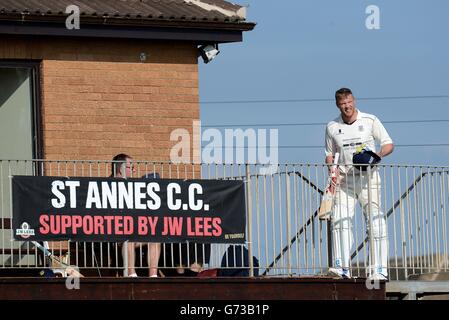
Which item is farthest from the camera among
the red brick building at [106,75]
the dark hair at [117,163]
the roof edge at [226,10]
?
the roof edge at [226,10]

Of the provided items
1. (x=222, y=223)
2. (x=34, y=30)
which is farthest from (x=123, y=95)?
(x=222, y=223)

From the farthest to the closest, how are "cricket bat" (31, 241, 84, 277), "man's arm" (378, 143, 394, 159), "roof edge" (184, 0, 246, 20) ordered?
1. "roof edge" (184, 0, 246, 20)
2. "man's arm" (378, 143, 394, 159)
3. "cricket bat" (31, 241, 84, 277)

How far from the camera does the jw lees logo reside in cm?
1655

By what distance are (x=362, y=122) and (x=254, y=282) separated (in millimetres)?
2383

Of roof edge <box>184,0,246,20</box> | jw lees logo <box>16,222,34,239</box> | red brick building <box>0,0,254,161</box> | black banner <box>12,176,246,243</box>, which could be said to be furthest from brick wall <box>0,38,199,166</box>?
jw lees logo <box>16,222,34,239</box>

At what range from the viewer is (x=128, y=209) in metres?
16.9

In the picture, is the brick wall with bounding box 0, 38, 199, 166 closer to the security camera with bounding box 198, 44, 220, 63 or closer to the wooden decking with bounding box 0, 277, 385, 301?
the security camera with bounding box 198, 44, 220, 63

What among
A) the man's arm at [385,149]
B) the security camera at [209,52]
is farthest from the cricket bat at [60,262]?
the security camera at [209,52]

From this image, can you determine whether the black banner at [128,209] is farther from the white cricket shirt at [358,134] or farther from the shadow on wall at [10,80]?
the shadow on wall at [10,80]

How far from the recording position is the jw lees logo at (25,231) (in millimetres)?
16555

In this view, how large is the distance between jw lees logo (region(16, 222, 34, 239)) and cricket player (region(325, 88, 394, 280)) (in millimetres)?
3564

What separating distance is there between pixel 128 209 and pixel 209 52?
13.1 ft

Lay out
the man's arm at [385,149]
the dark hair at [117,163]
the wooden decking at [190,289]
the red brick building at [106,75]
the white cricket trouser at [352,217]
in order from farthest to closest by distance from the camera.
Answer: the red brick building at [106,75]
the man's arm at [385,149]
the white cricket trouser at [352,217]
the dark hair at [117,163]
the wooden decking at [190,289]

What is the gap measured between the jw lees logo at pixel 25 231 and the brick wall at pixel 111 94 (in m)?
3.00
